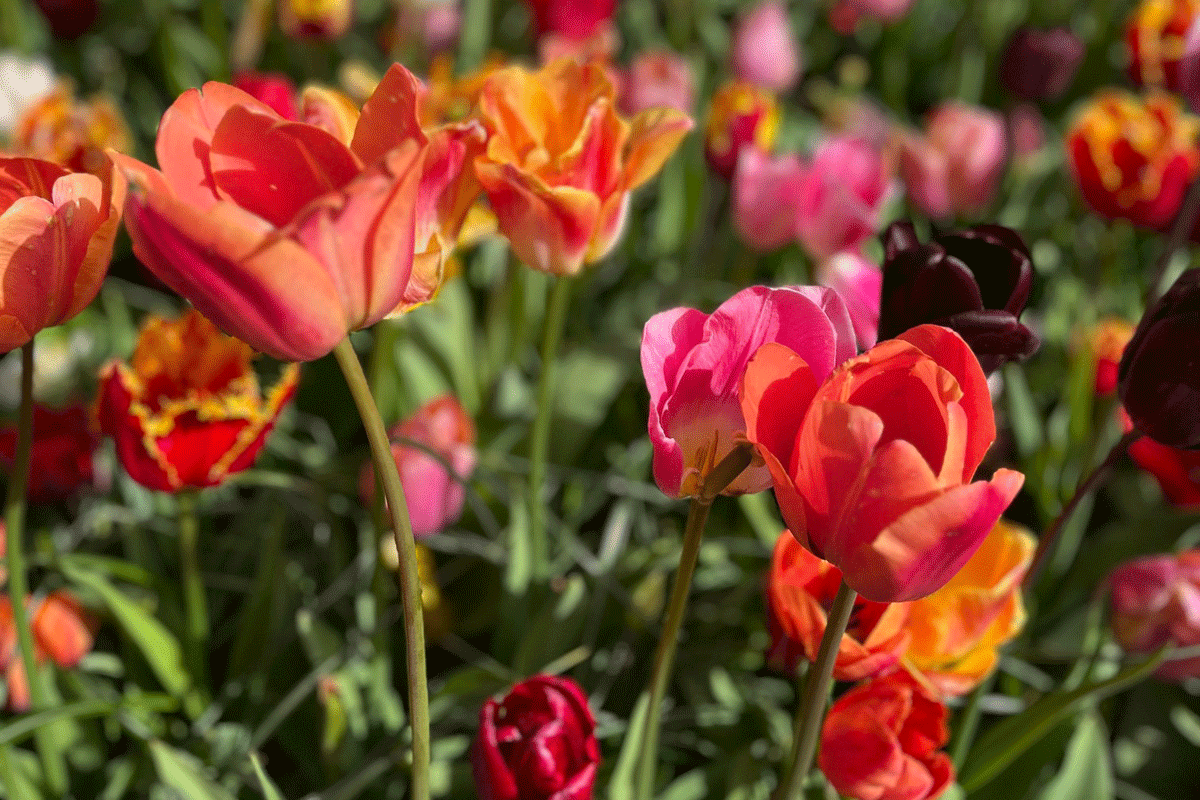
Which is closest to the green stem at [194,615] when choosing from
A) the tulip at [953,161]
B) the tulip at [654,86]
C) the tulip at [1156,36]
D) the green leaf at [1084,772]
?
the green leaf at [1084,772]

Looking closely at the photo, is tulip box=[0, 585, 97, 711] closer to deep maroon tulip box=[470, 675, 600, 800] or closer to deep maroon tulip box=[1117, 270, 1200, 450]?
deep maroon tulip box=[470, 675, 600, 800]

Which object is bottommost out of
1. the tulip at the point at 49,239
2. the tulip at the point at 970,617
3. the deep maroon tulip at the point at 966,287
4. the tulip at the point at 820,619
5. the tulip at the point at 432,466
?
the tulip at the point at 432,466

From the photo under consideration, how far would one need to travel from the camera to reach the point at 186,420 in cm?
56

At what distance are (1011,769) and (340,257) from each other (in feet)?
1.84

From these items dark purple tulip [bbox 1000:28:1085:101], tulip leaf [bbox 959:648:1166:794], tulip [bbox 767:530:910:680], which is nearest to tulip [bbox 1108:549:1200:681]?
tulip leaf [bbox 959:648:1166:794]

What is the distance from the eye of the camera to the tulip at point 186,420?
54 centimetres

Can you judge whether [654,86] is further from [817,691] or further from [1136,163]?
[817,691]

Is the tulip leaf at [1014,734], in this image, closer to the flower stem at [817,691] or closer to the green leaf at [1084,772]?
the green leaf at [1084,772]

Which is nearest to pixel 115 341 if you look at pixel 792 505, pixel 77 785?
pixel 77 785

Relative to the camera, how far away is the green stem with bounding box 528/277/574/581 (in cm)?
59

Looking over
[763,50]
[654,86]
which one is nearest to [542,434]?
[654,86]

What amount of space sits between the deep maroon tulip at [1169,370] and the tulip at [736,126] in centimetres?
55

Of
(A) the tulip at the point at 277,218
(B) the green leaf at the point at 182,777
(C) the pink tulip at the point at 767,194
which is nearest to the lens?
(A) the tulip at the point at 277,218

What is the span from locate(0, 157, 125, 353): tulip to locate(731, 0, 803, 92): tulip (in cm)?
104
